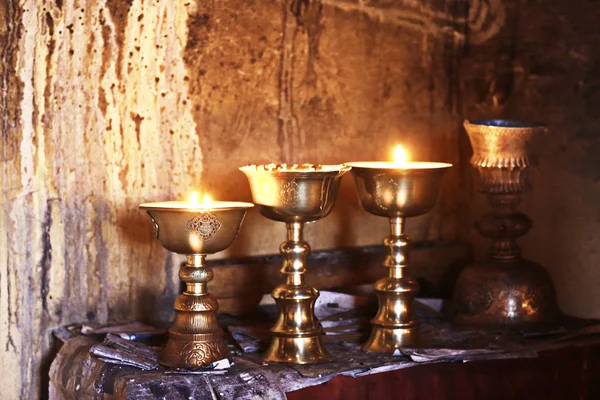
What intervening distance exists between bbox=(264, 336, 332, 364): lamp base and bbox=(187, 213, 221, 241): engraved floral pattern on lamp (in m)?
0.34

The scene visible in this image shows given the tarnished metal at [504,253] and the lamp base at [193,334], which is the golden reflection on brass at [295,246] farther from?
the tarnished metal at [504,253]

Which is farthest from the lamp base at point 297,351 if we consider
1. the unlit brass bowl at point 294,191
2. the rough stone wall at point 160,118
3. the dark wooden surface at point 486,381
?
the rough stone wall at point 160,118

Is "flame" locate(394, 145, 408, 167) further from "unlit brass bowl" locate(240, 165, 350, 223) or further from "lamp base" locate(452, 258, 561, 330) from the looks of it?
"lamp base" locate(452, 258, 561, 330)

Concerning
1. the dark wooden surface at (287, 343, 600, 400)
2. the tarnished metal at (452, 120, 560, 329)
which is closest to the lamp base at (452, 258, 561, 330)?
the tarnished metal at (452, 120, 560, 329)

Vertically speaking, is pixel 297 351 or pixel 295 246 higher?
pixel 295 246

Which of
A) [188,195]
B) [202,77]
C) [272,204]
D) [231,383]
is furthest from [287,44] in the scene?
[231,383]

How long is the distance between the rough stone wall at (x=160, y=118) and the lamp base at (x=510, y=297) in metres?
0.45

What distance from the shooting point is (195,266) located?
7.42 feet

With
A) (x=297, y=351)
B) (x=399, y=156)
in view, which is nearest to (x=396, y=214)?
(x=399, y=156)

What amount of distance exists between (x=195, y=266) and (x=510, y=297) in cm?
94

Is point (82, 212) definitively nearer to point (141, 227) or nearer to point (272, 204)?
point (141, 227)

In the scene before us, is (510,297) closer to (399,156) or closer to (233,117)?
(399,156)

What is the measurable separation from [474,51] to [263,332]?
120cm

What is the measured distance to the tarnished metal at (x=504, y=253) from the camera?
8.73ft
